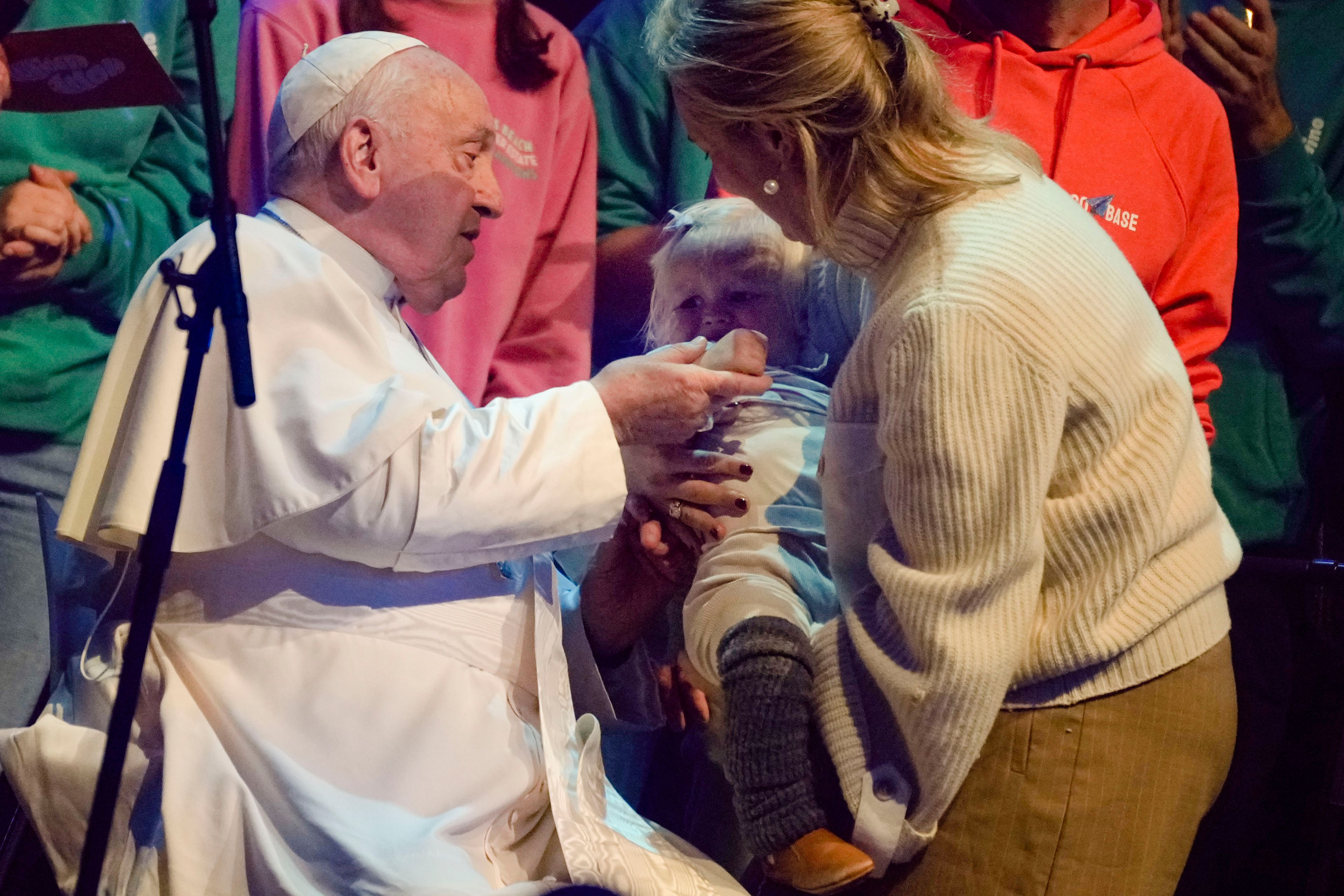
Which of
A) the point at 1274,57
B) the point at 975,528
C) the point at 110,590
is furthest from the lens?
the point at 1274,57

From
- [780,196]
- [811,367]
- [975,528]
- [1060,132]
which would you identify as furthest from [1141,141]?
[975,528]

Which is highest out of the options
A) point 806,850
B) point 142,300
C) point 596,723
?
point 142,300

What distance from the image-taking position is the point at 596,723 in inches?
68.7

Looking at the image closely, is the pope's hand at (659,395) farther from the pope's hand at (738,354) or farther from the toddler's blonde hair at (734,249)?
the toddler's blonde hair at (734,249)

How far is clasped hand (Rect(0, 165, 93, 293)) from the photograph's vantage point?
2.12 metres

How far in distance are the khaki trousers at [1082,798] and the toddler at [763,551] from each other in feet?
0.51

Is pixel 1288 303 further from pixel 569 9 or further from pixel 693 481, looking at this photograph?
pixel 569 9

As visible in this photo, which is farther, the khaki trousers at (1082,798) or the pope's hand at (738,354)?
the pope's hand at (738,354)

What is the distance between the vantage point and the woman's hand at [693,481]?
1.89 meters

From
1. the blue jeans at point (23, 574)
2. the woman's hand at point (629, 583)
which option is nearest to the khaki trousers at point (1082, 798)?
the woman's hand at point (629, 583)

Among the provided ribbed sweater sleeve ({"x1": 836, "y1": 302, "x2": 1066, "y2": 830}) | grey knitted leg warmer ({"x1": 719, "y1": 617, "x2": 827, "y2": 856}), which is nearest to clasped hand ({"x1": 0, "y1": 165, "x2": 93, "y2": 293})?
grey knitted leg warmer ({"x1": 719, "y1": 617, "x2": 827, "y2": 856})

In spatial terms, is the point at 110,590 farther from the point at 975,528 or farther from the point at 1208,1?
the point at 1208,1

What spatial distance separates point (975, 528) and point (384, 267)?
104cm

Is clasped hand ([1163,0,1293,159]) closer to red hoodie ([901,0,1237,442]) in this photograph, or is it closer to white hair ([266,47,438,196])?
red hoodie ([901,0,1237,442])
